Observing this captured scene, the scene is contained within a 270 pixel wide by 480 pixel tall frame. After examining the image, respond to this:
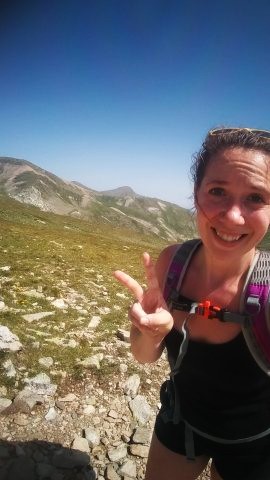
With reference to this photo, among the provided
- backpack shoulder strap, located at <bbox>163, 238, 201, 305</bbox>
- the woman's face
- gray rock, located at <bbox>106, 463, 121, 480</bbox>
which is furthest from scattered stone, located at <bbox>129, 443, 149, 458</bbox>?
the woman's face

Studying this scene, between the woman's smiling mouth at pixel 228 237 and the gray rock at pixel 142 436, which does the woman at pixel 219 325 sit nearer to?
the woman's smiling mouth at pixel 228 237

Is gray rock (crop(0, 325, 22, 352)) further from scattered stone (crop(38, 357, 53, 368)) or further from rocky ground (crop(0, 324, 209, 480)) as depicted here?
rocky ground (crop(0, 324, 209, 480))

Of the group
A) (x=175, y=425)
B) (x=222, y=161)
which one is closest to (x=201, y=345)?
(x=175, y=425)

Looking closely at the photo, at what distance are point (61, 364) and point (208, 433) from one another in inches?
163

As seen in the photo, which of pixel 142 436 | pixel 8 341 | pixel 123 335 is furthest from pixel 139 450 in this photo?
pixel 8 341

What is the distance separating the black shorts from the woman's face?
170cm

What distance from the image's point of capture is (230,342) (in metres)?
2.56

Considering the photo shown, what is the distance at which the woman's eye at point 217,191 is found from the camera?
8.36ft

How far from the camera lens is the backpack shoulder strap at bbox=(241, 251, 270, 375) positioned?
7.73 ft

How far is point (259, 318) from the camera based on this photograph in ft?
7.79

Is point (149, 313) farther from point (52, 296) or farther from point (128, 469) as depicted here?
point (52, 296)

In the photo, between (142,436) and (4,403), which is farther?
(4,403)

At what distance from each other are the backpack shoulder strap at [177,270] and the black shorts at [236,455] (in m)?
1.35

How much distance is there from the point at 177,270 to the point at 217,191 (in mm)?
815
